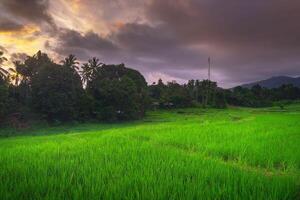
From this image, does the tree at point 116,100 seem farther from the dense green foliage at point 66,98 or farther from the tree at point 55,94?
the tree at point 55,94

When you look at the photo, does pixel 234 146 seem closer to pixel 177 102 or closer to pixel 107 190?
pixel 107 190

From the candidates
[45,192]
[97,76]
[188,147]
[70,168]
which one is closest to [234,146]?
[188,147]

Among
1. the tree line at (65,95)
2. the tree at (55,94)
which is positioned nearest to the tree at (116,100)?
the tree line at (65,95)

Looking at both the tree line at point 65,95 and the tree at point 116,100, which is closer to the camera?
the tree line at point 65,95

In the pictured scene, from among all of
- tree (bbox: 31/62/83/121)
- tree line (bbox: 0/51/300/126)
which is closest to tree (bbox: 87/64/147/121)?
tree line (bbox: 0/51/300/126)

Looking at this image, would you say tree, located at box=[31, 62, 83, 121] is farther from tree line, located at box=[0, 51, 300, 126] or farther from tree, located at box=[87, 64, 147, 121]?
tree, located at box=[87, 64, 147, 121]

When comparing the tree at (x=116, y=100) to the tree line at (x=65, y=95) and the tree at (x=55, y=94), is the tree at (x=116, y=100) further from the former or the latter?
the tree at (x=55, y=94)

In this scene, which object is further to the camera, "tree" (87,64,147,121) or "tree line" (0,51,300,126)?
"tree" (87,64,147,121)

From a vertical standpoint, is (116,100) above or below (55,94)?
below

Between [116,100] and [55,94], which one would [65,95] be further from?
[116,100]

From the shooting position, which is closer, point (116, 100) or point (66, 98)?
point (66, 98)

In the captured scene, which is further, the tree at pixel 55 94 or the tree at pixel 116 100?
the tree at pixel 116 100

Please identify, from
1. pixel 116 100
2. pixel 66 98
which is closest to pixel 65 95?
pixel 66 98

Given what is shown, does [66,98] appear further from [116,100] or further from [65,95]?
[116,100]
